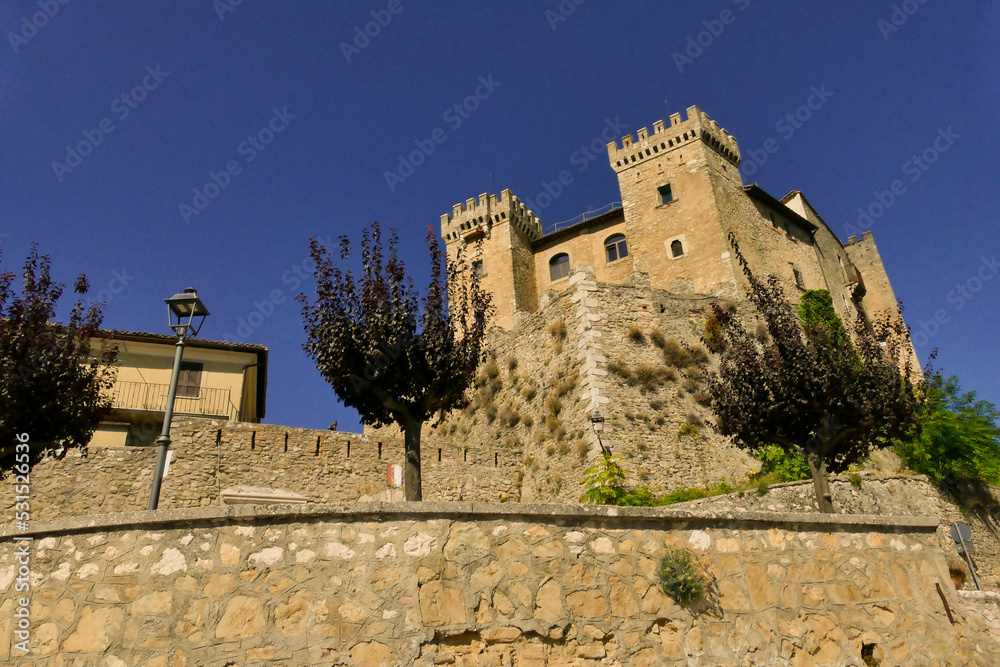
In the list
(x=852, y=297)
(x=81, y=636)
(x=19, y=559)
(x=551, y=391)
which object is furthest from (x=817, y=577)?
(x=852, y=297)

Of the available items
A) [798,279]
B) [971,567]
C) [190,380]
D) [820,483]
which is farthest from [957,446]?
[190,380]

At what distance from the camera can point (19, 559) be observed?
4648 mm

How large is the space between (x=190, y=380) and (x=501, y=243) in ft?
61.7

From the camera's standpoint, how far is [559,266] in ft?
122

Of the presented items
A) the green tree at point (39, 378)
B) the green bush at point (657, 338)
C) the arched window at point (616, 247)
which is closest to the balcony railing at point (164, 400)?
the green tree at point (39, 378)

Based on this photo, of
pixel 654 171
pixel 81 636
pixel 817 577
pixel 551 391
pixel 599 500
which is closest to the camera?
pixel 81 636

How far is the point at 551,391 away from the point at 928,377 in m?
12.2

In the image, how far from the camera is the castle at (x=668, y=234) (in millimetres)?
31578

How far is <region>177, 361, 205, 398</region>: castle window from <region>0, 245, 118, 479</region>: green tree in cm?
1201

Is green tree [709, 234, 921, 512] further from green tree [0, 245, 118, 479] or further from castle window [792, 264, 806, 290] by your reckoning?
castle window [792, 264, 806, 290]

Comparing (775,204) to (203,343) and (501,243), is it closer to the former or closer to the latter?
(501,243)

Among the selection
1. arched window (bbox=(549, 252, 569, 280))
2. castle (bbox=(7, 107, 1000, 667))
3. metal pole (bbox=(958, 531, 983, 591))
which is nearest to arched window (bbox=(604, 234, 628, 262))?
arched window (bbox=(549, 252, 569, 280))

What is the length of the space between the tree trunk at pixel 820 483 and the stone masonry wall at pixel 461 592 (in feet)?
15.5

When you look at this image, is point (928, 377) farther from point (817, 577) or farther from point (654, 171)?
point (654, 171)
